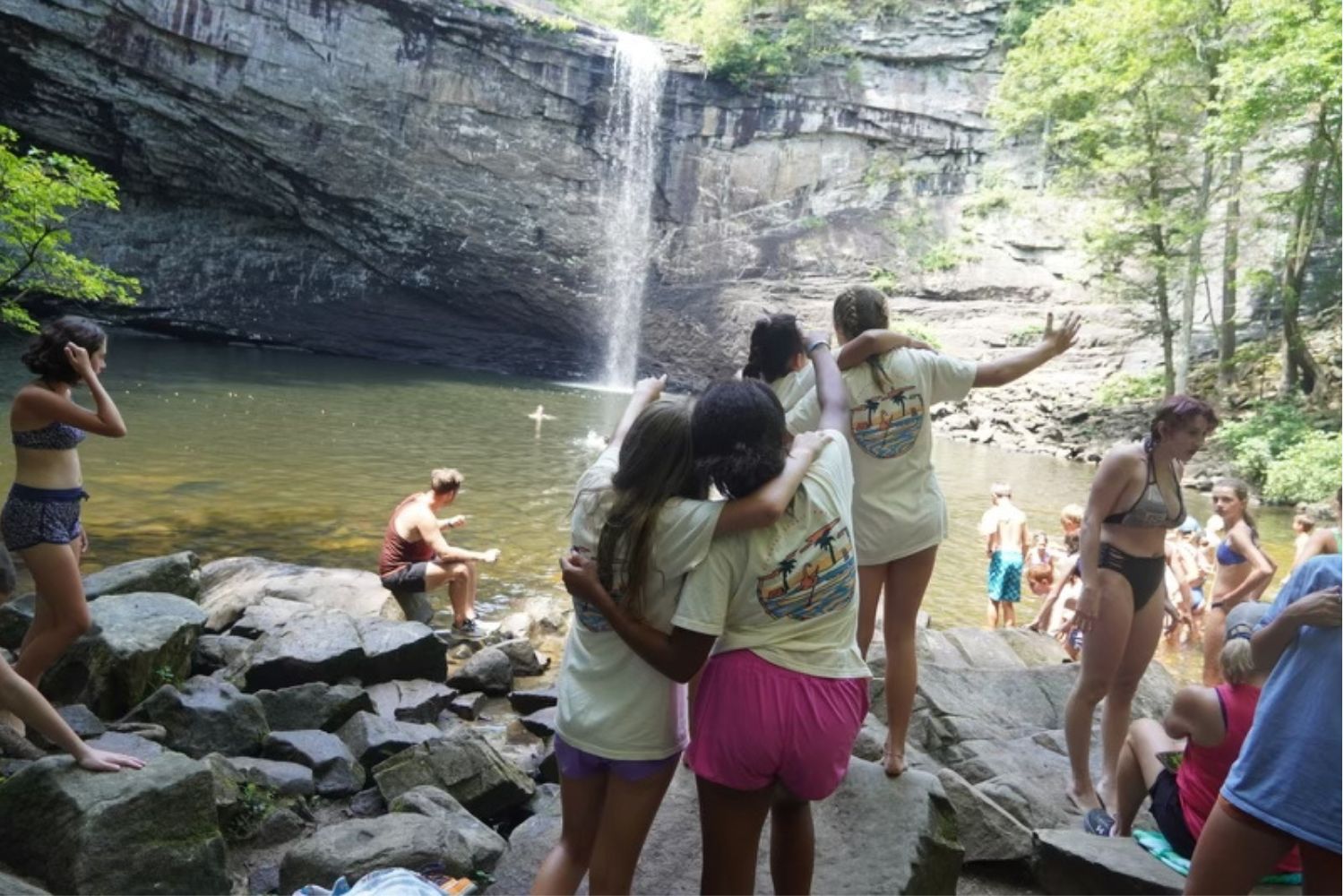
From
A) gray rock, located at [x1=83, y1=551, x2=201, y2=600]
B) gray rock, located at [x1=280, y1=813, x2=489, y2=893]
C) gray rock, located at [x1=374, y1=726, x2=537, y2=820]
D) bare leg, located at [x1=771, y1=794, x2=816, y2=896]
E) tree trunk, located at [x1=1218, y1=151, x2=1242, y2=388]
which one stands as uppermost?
tree trunk, located at [x1=1218, y1=151, x2=1242, y2=388]

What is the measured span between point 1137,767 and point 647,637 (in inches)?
82.1

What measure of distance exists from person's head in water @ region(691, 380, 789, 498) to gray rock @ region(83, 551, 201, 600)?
4913 mm

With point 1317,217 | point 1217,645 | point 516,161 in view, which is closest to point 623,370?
point 516,161

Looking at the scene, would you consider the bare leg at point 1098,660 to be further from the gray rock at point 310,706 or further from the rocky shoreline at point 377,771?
the gray rock at point 310,706

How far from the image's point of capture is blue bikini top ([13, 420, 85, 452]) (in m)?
4.00

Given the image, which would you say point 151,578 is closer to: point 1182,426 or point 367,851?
point 367,851

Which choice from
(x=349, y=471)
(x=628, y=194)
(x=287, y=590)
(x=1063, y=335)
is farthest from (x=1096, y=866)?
(x=628, y=194)

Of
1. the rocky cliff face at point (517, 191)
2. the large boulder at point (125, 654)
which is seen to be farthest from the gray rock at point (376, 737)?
the rocky cliff face at point (517, 191)

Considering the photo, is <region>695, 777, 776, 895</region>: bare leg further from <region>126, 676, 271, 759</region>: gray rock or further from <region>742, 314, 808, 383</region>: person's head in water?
<region>126, 676, 271, 759</region>: gray rock

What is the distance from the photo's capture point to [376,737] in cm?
470

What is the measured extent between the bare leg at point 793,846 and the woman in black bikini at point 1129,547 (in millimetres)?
1619

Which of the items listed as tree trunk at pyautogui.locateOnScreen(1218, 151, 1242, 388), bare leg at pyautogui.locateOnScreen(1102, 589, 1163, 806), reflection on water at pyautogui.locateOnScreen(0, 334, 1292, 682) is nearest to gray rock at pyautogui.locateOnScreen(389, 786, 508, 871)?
bare leg at pyautogui.locateOnScreen(1102, 589, 1163, 806)

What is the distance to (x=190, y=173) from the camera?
98.4 ft

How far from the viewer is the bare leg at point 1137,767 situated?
3256mm
